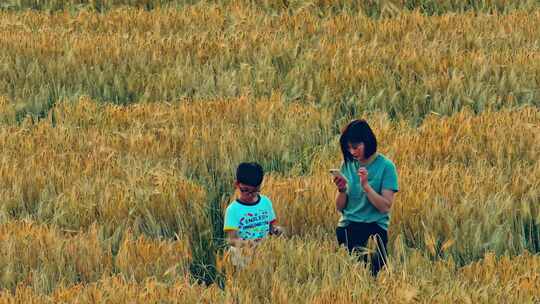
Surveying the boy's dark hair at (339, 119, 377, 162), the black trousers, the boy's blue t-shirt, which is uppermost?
the boy's dark hair at (339, 119, 377, 162)

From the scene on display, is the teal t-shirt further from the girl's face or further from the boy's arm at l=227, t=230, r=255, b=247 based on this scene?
the boy's arm at l=227, t=230, r=255, b=247

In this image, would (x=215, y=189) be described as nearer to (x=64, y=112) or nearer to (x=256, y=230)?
(x=256, y=230)

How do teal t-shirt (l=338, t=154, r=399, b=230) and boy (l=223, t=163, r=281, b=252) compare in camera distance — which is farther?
teal t-shirt (l=338, t=154, r=399, b=230)

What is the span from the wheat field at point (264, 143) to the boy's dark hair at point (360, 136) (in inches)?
18.7

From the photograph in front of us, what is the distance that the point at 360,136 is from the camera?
4.90 meters

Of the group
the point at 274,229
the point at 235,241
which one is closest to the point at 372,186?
the point at 274,229

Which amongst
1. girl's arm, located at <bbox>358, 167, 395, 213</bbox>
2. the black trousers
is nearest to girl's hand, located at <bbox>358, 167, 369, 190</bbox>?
girl's arm, located at <bbox>358, 167, 395, 213</bbox>

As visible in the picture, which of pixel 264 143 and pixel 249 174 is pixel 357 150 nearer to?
pixel 249 174

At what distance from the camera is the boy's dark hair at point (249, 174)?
4871 millimetres

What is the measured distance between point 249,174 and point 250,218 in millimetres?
233

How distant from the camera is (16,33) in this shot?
370 inches

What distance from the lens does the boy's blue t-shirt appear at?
4.96m

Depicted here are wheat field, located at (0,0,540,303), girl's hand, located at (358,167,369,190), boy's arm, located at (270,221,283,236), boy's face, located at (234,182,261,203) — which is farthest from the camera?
boy's arm, located at (270,221,283,236)

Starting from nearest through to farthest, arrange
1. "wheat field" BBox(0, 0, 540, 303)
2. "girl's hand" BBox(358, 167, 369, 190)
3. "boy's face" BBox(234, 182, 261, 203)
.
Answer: "wheat field" BBox(0, 0, 540, 303)
"girl's hand" BBox(358, 167, 369, 190)
"boy's face" BBox(234, 182, 261, 203)
